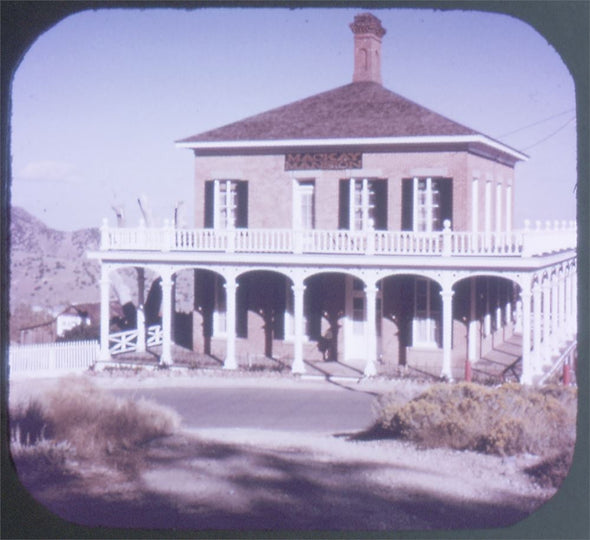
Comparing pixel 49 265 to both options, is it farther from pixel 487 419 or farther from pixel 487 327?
pixel 487 419

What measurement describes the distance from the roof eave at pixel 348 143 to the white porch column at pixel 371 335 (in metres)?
1.45

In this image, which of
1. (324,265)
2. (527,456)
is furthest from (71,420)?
(527,456)

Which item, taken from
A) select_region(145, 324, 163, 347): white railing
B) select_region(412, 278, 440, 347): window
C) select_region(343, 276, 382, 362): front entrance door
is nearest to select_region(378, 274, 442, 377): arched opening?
select_region(412, 278, 440, 347): window

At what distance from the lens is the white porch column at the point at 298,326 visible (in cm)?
1002

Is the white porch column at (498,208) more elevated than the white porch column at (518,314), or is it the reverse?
the white porch column at (498,208)

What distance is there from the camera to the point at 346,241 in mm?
10234

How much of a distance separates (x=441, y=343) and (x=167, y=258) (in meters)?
2.89

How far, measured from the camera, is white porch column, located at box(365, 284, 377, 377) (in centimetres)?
984

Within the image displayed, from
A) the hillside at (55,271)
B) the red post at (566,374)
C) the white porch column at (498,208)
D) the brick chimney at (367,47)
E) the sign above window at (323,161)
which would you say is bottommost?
the red post at (566,374)

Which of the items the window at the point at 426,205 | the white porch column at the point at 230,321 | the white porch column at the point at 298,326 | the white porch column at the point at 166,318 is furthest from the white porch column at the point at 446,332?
the white porch column at the point at 166,318

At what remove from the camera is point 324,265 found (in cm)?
1015

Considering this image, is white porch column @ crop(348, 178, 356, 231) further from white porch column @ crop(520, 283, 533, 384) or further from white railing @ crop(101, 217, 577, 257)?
white porch column @ crop(520, 283, 533, 384)

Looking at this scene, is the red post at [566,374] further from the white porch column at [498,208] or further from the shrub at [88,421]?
the shrub at [88,421]

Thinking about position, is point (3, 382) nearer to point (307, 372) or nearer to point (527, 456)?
point (307, 372)
